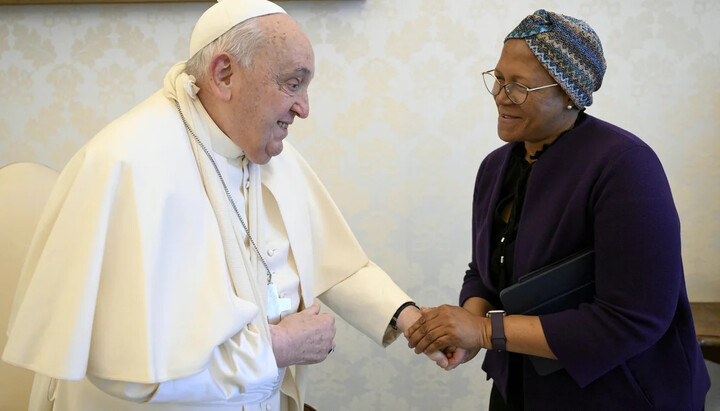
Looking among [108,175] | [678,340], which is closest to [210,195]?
[108,175]

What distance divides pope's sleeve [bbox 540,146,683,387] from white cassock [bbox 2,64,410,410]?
0.82 m

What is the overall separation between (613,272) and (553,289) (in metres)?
0.17

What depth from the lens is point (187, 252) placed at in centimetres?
188

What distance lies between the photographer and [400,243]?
3.57m

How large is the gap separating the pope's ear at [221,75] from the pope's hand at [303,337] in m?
0.62

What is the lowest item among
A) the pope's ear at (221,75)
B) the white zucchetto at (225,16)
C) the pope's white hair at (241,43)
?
the pope's ear at (221,75)

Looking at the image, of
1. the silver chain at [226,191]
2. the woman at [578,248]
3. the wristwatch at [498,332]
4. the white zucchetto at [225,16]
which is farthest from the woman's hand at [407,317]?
the white zucchetto at [225,16]

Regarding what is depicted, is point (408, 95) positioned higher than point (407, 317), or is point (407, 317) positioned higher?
point (408, 95)

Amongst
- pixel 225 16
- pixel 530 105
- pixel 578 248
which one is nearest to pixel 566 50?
pixel 530 105

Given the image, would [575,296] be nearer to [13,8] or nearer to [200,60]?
[200,60]

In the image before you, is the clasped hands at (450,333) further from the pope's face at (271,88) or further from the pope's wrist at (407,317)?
the pope's face at (271,88)

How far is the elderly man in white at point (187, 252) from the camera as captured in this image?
1.77 metres

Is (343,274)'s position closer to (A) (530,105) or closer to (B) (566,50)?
(A) (530,105)

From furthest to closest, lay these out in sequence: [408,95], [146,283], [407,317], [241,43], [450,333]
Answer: [408,95]
[407,317]
[450,333]
[241,43]
[146,283]
